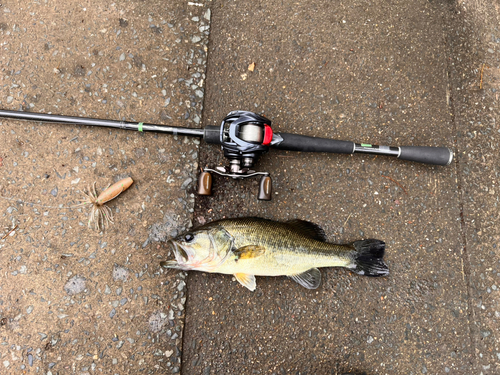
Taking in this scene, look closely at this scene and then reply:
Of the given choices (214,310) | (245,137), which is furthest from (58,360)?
(245,137)

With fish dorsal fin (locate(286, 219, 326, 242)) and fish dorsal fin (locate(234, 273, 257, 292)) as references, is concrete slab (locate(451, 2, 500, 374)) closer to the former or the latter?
→ fish dorsal fin (locate(286, 219, 326, 242))

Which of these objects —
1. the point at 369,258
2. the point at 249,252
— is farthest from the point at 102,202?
the point at 369,258

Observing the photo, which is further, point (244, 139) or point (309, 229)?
point (309, 229)

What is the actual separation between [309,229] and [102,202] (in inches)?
82.5

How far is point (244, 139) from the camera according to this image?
2412 mm

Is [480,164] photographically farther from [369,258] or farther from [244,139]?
[244,139]

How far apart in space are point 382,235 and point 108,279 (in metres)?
2.87

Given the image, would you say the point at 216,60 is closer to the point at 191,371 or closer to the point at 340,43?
the point at 340,43

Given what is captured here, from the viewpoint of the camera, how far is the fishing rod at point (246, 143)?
95.6 inches

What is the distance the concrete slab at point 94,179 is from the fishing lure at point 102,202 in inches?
2.9

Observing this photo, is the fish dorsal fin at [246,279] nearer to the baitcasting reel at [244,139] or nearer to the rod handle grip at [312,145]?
the baitcasting reel at [244,139]

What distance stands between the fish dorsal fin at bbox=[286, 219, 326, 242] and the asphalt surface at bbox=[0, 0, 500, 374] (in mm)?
192

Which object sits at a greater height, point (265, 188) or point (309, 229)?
point (265, 188)

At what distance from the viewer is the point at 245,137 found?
2406mm
